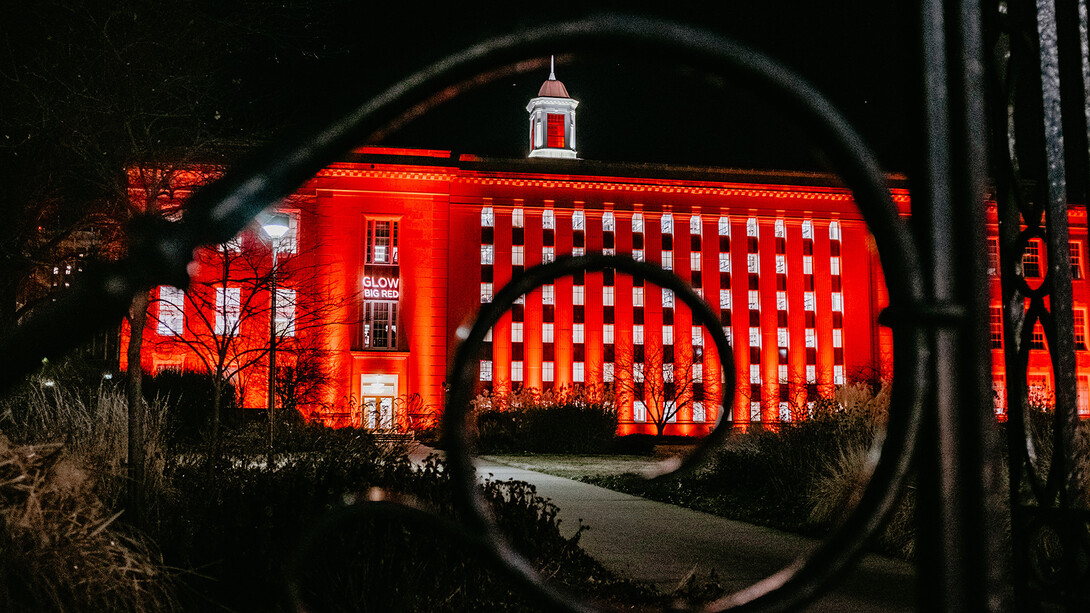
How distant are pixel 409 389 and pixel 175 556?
36899 mm

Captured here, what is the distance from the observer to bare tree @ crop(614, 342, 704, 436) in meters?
43.2

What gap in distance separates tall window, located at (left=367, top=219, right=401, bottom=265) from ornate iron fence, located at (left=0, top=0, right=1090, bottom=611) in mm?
43310

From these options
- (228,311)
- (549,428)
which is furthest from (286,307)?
(549,428)

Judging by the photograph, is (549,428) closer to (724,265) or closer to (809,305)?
(724,265)

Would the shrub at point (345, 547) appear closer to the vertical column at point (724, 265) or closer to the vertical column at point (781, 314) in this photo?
the vertical column at point (724, 265)

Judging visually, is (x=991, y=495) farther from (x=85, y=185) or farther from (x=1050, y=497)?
(x=85, y=185)

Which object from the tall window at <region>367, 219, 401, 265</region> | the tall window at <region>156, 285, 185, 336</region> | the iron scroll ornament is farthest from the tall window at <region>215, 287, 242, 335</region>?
the tall window at <region>367, 219, 401, 265</region>

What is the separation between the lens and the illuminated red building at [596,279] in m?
42.8

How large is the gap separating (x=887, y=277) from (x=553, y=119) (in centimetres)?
5185

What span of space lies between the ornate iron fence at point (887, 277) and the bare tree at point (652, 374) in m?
41.5

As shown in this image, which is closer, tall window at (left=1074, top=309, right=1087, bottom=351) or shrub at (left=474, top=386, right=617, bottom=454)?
shrub at (left=474, top=386, right=617, bottom=454)

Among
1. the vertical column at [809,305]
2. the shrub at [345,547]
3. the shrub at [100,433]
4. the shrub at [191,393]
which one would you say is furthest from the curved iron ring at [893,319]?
the vertical column at [809,305]

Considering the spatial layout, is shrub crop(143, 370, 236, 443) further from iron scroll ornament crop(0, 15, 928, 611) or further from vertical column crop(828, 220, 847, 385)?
vertical column crop(828, 220, 847, 385)

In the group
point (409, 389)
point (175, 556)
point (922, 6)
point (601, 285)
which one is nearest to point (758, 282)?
point (601, 285)
